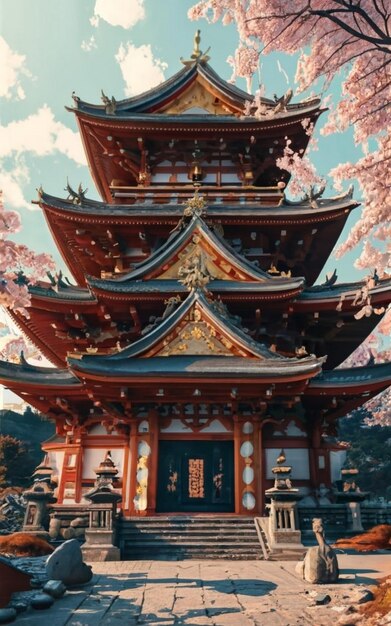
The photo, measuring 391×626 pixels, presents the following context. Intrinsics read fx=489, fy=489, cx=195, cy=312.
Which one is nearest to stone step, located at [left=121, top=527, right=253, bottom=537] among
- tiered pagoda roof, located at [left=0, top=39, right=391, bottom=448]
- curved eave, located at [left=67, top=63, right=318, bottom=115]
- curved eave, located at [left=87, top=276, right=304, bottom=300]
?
tiered pagoda roof, located at [left=0, top=39, right=391, bottom=448]

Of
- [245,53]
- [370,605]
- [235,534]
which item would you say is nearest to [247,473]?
[235,534]

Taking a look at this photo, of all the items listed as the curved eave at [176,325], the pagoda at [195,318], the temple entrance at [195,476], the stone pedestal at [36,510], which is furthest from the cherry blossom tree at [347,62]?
the stone pedestal at [36,510]

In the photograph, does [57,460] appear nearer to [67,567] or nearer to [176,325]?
[176,325]

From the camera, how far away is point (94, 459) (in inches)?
618

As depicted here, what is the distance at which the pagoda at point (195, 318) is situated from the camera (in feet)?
47.7

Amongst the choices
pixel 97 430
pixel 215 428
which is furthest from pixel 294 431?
pixel 97 430

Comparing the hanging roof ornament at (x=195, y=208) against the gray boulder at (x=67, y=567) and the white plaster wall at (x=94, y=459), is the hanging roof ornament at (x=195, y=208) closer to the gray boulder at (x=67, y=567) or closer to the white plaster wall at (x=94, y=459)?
the white plaster wall at (x=94, y=459)

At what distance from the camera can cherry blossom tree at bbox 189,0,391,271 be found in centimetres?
765

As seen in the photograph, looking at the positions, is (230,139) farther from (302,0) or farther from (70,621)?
(70,621)

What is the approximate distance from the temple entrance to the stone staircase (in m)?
1.02

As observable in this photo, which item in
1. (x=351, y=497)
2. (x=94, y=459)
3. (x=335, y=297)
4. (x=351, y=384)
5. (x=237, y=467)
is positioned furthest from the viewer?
(x=335, y=297)

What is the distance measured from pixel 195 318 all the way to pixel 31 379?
5560mm

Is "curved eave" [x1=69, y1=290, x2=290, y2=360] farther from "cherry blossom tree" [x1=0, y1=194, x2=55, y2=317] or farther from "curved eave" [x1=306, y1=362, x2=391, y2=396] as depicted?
"cherry blossom tree" [x1=0, y1=194, x2=55, y2=317]

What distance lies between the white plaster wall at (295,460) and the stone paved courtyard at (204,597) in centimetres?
472
